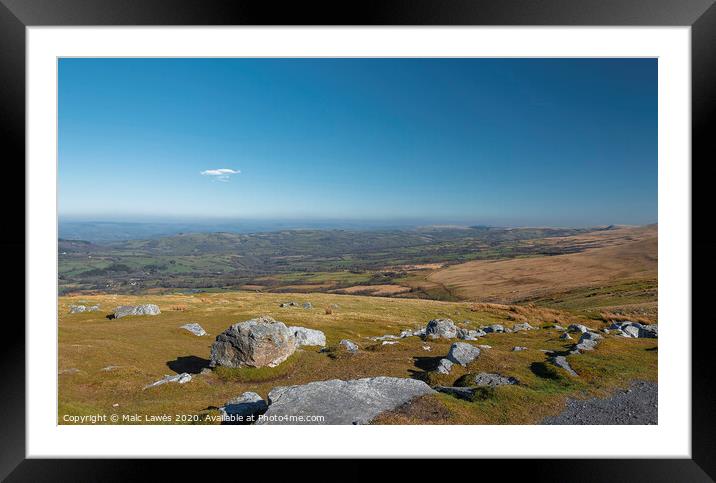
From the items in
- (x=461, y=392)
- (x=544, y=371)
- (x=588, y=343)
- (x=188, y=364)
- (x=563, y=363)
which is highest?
(x=461, y=392)

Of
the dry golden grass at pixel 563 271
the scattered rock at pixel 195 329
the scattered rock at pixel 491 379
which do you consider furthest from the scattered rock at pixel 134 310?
the dry golden grass at pixel 563 271

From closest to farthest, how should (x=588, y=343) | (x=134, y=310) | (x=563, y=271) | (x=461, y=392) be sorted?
(x=461, y=392)
(x=588, y=343)
(x=134, y=310)
(x=563, y=271)

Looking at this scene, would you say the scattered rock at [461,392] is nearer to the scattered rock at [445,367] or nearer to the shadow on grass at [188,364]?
the scattered rock at [445,367]

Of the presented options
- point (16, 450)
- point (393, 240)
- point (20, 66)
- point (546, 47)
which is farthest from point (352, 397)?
point (393, 240)

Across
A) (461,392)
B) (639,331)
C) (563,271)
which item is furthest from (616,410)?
(563,271)

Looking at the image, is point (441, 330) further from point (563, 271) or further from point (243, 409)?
point (563, 271)

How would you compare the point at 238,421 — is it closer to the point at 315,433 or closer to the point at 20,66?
the point at 315,433
